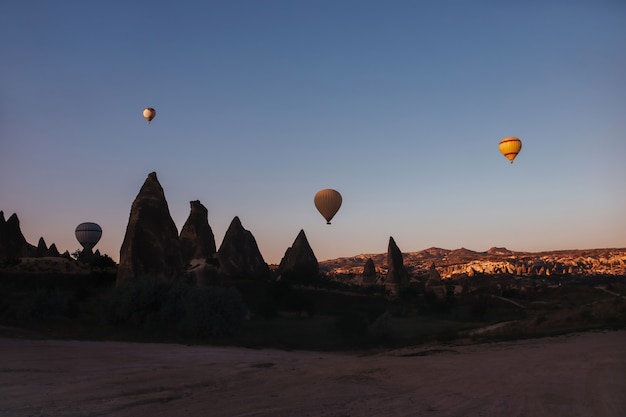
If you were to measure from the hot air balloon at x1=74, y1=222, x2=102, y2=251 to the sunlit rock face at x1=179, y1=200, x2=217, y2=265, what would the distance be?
890 centimetres

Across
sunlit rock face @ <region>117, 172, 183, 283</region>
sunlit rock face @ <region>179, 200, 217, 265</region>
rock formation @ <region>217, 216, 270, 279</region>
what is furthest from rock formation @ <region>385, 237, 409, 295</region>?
sunlit rock face @ <region>117, 172, 183, 283</region>

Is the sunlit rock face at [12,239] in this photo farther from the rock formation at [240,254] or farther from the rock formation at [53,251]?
the rock formation at [240,254]

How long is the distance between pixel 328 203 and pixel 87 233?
22.4 metres

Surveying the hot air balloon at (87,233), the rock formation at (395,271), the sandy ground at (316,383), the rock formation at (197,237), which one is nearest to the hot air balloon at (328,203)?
the rock formation at (197,237)

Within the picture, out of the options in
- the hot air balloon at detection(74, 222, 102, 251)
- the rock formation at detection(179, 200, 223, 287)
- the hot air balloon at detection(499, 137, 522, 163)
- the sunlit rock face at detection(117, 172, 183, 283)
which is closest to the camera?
the sunlit rock face at detection(117, 172, 183, 283)

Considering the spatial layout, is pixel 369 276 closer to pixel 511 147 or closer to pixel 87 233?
pixel 87 233

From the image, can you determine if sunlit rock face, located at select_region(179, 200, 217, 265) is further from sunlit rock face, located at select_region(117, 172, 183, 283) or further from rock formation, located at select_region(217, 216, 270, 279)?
sunlit rock face, located at select_region(117, 172, 183, 283)

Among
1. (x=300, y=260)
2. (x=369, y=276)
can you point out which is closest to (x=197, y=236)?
(x=300, y=260)

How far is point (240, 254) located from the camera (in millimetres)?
48656

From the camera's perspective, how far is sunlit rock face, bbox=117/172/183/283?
25.6 metres

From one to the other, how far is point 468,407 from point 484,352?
6570 millimetres

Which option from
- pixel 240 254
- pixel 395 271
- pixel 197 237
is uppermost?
pixel 197 237

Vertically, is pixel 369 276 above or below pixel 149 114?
below

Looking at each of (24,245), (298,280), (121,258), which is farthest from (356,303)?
(24,245)
